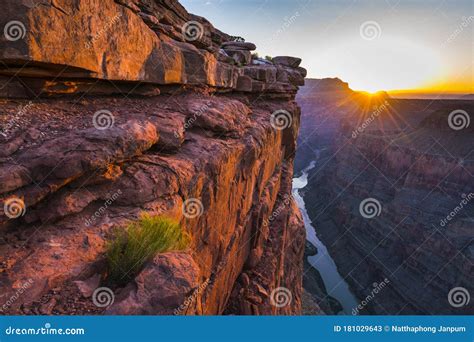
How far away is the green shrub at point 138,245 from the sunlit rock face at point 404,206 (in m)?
30.9

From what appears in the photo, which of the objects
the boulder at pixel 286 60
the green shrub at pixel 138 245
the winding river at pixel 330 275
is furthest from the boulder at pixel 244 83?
the winding river at pixel 330 275

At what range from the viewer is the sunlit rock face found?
2820 centimetres

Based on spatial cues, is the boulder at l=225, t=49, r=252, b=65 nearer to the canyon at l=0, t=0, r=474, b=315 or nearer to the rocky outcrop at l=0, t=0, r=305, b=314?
the canyon at l=0, t=0, r=474, b=315

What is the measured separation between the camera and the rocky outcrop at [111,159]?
2.87m

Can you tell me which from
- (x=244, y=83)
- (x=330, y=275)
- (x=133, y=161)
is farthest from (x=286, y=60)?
(x=330, y=275)

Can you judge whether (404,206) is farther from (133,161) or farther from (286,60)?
(133,161)

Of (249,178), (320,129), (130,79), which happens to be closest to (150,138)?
(130,79)

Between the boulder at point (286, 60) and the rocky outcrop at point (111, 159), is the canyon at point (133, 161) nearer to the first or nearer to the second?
the rocky outcrop at point (111, 159)

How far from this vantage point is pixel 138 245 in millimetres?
3180

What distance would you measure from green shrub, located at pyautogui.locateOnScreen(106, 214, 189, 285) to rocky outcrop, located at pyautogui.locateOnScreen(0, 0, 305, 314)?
0.16 meters

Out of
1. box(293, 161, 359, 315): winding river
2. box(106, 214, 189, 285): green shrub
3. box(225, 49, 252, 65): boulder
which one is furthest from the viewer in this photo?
box(293, 161, 359, 315): winding river

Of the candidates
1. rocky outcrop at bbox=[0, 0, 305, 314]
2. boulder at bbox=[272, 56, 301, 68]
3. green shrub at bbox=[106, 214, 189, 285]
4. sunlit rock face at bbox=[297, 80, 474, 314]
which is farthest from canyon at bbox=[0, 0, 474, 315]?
sunlit rock face at bbox=[297, 80, 474, 314]

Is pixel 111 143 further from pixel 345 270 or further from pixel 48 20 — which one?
pixel 345 270

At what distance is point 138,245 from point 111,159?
1425mm
